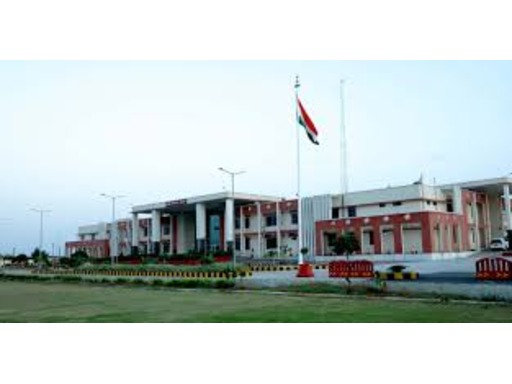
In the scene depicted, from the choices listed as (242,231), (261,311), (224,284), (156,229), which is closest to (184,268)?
(224,284)

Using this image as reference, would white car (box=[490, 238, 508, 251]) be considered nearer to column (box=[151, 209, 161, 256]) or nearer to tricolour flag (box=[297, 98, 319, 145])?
tricolour flag (box=[297, 98, 319, 145])

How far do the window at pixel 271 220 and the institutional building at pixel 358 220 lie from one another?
0.12 m

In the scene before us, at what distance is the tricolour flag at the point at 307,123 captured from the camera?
27.9m

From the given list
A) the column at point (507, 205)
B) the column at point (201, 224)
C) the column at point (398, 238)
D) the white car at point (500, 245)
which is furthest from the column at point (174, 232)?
the column at point (507, 205)

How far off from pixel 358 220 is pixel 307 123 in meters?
23.9

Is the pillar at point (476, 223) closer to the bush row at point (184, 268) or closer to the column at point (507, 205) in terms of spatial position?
the column at point (507, 205)

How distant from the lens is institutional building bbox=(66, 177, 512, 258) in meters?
47.1

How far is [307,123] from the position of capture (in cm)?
2819

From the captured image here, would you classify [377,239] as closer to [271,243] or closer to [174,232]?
[271,243]

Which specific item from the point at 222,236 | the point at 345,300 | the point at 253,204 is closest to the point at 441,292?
the point at 345,300

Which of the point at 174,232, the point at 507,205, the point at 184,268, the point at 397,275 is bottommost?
the point at 184,268

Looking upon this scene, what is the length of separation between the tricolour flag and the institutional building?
15567 millimetres

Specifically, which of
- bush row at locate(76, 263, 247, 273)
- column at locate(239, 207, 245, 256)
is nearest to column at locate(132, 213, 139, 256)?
column at locate(239, 207, 245, 256)

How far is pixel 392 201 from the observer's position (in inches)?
1989
